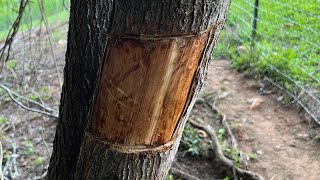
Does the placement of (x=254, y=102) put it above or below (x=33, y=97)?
above

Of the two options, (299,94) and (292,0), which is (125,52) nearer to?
(299,94)

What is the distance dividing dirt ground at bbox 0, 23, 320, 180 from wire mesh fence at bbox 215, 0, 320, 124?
14 cm

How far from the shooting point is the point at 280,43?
426cm

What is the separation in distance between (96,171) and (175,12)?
0.53 metres

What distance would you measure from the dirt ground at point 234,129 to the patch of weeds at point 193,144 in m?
0.05

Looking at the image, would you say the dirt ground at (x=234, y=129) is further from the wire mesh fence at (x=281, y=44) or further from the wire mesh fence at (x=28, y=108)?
the wire mesh fence at (x=281, y=44)

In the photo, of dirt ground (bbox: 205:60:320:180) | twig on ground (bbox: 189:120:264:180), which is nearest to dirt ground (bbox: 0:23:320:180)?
dirt ground (bbox: 205:60:320:180)

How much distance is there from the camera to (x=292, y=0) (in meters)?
4.46

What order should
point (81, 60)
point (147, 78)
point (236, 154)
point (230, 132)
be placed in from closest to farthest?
point (147, 78)
point (81, 60)
point (236, 154)
point (230, 132)

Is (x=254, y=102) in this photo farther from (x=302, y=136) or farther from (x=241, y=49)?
(x=241, y=49)

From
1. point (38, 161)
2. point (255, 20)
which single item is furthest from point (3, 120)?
point (255, 20)

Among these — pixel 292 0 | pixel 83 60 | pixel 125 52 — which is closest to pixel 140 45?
pixel 125 52

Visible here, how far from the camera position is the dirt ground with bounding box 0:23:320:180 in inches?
122

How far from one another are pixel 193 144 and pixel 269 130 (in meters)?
0.61
